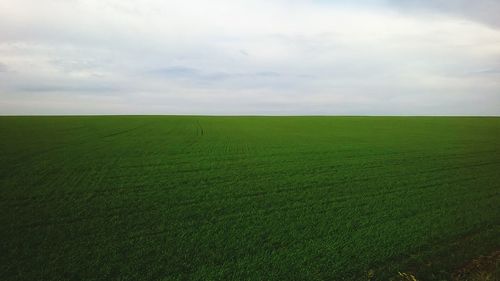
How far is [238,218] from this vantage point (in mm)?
10555

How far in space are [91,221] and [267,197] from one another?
239 inches

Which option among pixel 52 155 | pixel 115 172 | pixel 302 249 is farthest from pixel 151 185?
pixel 52 155

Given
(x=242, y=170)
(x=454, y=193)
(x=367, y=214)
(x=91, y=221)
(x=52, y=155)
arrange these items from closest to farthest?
(x=91, y=221), (x=367, y=214), (x=454, y=193), (x=242, y=170), (x=52, y=155)

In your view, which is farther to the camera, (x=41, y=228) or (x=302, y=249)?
(x=41, y=228)

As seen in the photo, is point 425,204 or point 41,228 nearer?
point 41,228

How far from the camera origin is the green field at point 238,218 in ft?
25.4

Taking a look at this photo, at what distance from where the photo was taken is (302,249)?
338 inches

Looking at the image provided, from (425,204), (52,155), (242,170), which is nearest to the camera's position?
(425,204)

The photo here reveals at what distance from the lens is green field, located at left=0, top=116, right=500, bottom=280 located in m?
7.75

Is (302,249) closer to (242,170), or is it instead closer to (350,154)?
(242,170)

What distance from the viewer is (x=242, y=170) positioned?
56.7 feet

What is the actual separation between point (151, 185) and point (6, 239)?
585 centimetres

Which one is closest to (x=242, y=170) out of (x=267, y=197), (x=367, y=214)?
(x=267, y=197)

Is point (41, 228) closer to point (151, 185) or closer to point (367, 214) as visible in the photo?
point (151, 185)
